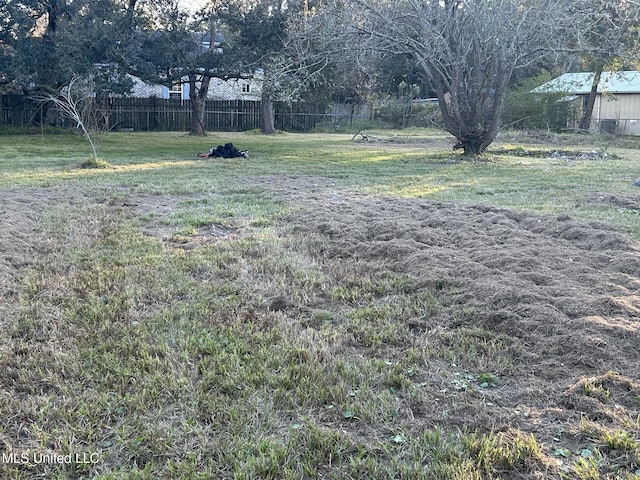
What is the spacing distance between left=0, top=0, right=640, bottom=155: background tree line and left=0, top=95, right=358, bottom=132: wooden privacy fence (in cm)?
262

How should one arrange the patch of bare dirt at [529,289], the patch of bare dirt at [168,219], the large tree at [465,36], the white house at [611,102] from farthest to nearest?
1. the white house at [611,102]
2. the large tree at [465,36]
3. the patch of bare dirt at [168,219]
4. the patch of bare dirt at [529,289]

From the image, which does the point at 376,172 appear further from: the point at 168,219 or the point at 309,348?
the point at 309,348

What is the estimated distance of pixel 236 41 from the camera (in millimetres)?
20578

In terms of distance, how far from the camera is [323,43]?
14.3 m

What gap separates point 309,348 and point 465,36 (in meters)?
13.4

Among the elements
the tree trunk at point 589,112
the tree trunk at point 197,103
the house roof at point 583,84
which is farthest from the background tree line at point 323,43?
the tree trunk at point 589,112

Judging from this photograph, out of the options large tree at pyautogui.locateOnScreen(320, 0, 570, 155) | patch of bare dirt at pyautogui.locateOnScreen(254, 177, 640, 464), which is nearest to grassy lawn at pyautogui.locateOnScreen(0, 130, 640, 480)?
patch of bare dirt at pyautogui.locateOnScreen(254, 177, 640, 464)

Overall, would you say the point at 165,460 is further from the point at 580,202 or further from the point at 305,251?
the point at 580,202

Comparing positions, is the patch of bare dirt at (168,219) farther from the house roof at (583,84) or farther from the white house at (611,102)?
the white house at (611,102)

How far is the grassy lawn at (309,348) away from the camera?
235 centimetres

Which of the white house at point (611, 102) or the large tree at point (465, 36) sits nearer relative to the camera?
the large tree at point (465, 36)

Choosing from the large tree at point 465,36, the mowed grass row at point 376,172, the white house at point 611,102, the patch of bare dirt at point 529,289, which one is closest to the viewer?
the patch of bare dirt at point 529,289

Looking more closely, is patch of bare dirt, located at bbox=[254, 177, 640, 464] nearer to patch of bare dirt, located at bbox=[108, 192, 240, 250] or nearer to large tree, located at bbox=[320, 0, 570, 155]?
patch of bare dirt, located at bbox=[108, 192, 240, 250]

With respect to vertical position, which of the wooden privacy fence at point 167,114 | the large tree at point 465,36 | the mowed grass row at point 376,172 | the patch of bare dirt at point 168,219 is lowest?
the patch of bare dirt at point 168,219
